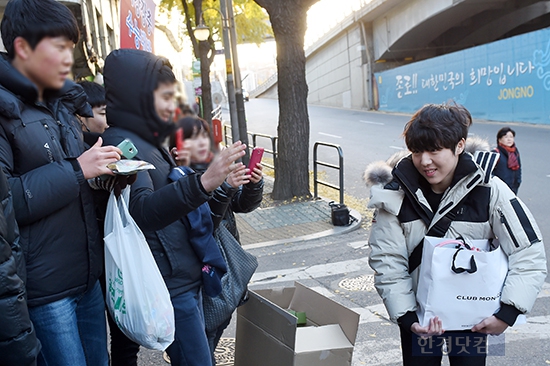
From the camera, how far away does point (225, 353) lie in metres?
3.69

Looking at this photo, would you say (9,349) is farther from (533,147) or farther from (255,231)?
(533,147)

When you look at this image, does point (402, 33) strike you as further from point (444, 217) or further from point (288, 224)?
point (444, 217)

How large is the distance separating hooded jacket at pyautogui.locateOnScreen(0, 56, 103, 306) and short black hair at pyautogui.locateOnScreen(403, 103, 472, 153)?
140 cm

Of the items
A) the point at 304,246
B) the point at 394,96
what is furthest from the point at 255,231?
the point at 394,96

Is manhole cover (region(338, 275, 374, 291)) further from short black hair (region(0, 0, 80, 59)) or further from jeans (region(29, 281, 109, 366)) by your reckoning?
short black hair (region(0, 0, 80, 59))

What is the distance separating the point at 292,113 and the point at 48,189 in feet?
26.7

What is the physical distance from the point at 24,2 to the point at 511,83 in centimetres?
2105

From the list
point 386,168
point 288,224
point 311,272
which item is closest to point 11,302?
point 386,168

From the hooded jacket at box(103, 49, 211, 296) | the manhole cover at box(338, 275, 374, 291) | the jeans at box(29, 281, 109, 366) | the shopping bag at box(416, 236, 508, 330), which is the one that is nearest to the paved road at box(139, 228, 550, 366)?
the manhole cover at box(338, 275, 374, 291)

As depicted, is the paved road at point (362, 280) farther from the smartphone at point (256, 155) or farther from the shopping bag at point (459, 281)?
the smartphone at point (256, 155)

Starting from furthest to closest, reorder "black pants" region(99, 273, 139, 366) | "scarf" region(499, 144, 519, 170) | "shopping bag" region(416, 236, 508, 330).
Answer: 1. "scarf" region(499, 144, 519, 170)
2. "black pants" region(99, 273, 139, 366)
3. "shopping bag" region(416, 236, 508, 330)

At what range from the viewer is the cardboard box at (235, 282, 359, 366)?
7.88ft

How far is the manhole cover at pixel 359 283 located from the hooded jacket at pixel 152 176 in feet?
10.2

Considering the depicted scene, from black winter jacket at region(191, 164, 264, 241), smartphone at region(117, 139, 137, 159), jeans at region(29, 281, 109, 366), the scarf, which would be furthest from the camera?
the scarf
